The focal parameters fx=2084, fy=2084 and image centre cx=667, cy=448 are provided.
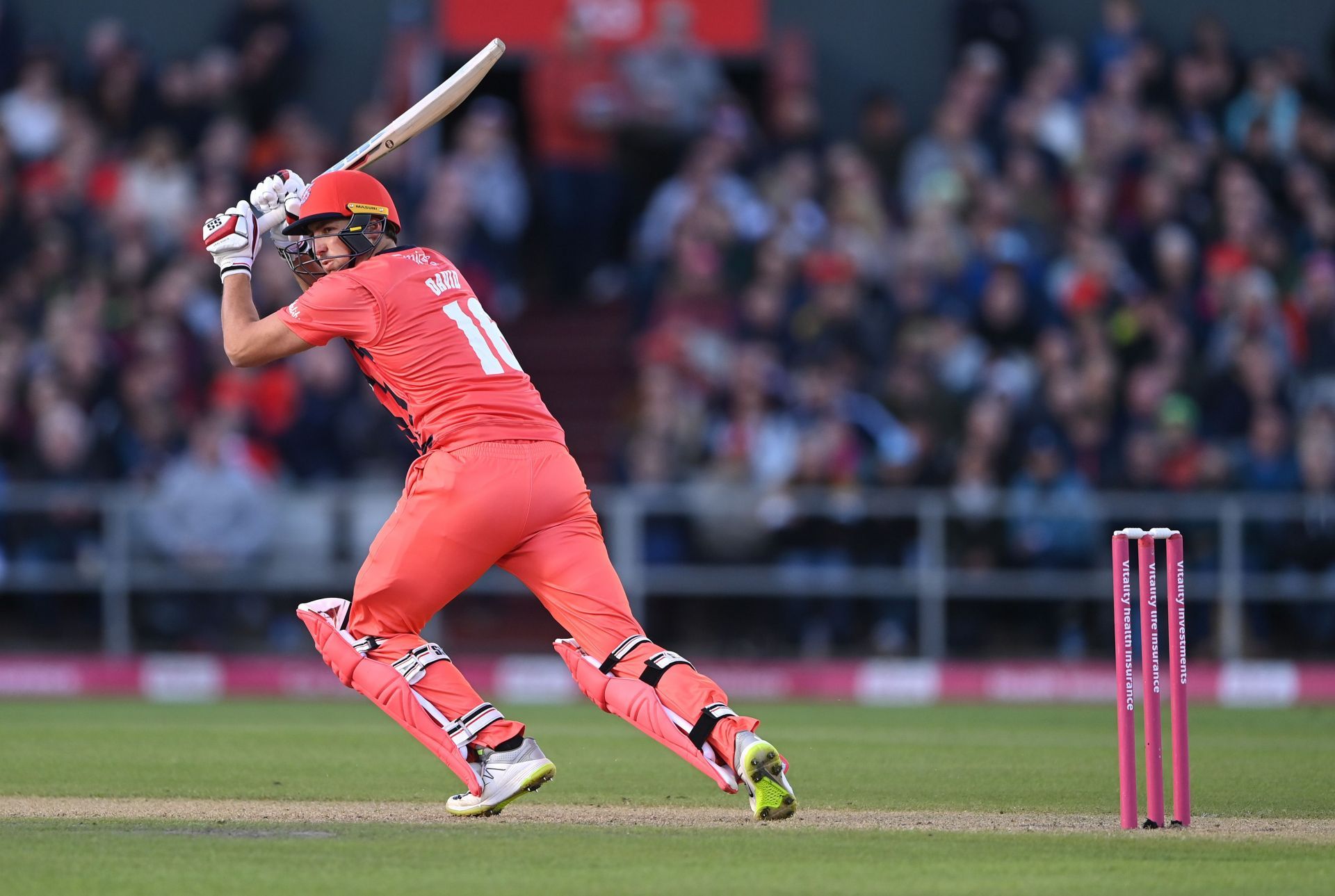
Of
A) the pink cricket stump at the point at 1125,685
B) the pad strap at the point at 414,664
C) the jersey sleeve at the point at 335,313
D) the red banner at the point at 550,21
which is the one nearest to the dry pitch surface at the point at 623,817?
the pink cricket stump at the point at 1125,685

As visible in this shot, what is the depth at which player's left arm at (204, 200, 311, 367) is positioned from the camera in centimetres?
750

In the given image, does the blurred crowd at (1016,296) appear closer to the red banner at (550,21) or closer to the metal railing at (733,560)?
the metal railing at (733,560)

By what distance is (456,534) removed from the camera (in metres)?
7.39

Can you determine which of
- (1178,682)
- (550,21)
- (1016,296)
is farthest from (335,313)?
(550,21)

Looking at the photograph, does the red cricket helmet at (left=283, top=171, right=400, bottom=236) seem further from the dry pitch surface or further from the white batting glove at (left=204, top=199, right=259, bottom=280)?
the dry pitch surface

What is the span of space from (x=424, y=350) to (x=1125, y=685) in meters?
2.77

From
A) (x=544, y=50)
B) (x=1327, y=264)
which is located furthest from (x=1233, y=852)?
(x=544, y=50)

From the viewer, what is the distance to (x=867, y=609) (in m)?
15.5

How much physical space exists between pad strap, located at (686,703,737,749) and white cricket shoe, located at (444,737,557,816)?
0.53 metres

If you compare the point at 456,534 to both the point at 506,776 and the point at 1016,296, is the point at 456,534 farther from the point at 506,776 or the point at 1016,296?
the point at 1016,296

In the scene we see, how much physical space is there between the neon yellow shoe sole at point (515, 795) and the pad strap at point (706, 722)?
0.53 meters

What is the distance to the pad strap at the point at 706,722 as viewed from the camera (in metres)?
7.25

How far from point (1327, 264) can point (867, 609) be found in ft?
16.5

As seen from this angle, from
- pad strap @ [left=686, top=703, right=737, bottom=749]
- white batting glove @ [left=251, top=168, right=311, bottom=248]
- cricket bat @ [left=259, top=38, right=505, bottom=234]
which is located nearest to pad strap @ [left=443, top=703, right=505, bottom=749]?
pad strap @ [left=686, top=703, right=737, bottom=749]
